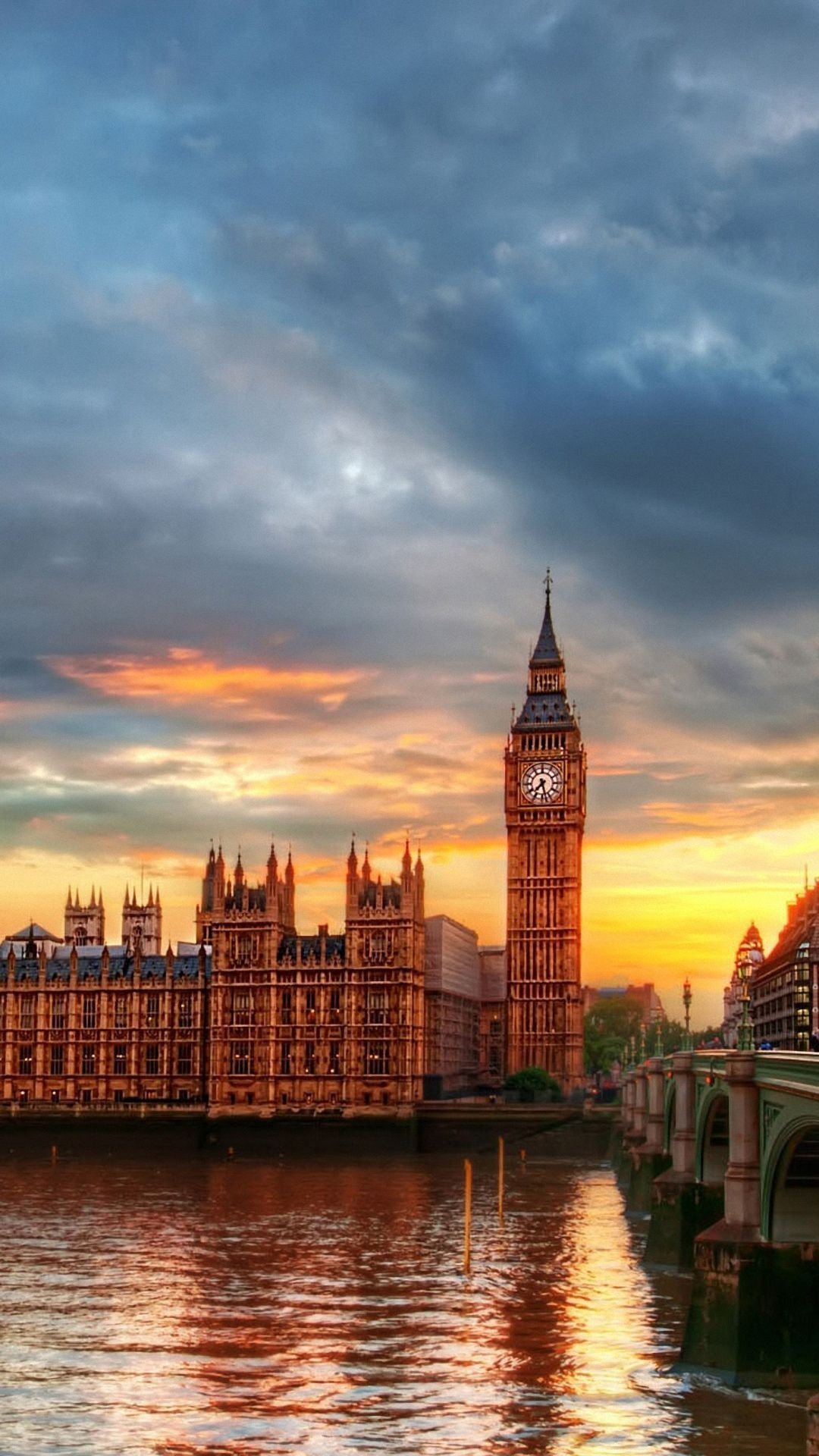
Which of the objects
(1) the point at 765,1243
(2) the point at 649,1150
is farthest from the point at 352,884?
(1) the point at 765,1243

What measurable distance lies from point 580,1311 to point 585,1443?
23.4 meters

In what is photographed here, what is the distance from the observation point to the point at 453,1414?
5250cm

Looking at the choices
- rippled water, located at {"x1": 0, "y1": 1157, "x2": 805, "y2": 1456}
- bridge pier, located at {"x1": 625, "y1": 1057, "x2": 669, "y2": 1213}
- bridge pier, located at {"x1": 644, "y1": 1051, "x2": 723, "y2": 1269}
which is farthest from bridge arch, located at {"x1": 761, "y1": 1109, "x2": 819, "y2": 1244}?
bridge pier, located at {"x1": 625, "y1": 1057, "x2": 669, "y2": 1213}

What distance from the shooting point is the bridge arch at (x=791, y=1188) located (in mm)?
52375

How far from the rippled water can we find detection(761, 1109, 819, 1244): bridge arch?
5338 mm

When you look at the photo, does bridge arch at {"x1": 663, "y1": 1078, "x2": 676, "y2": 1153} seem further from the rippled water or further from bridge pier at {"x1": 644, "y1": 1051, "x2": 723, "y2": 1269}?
the rippled water

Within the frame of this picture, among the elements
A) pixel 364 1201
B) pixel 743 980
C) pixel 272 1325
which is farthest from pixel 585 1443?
pixel 364 1201

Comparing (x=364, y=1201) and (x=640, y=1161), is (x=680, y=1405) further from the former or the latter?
(x=364, y=1201)

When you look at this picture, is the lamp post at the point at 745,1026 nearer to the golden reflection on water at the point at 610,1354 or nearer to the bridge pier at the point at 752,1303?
the bridge pier at the point at 752,1303

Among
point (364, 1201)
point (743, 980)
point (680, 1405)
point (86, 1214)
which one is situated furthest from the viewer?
point (364, 1201)

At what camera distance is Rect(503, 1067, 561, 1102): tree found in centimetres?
19250

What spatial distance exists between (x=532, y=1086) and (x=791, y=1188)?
14263 cm

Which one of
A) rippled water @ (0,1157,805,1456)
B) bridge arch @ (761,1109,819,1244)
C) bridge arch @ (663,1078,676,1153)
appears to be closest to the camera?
rippled water @ (0,1157,805,1456)

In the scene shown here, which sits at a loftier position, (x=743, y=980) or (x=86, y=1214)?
(x=743, y=980)
